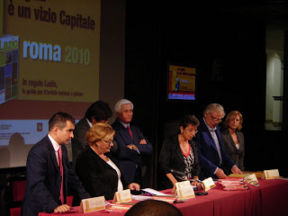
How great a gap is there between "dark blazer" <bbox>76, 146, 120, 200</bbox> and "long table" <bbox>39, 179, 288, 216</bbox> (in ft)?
1.57

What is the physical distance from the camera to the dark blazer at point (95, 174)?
11.7ft

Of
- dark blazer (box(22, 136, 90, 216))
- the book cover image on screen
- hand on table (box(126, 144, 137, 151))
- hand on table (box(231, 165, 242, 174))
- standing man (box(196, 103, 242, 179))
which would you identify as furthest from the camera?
the book cover image on screen

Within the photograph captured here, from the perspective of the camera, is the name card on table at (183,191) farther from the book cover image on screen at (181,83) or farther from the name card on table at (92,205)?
the book cover image on screen at (181,83)

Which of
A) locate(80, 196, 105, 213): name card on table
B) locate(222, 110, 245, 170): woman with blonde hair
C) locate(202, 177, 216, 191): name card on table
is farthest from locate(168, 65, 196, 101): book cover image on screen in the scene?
locate(80, 196, 105, 213): name card on table

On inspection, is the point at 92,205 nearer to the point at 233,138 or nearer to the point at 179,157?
the point at 179,157

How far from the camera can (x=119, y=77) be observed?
6.28m

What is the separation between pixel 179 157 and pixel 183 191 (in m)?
0.90

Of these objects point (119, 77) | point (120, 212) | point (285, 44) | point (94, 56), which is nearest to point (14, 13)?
point (94, 56)

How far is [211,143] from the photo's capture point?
16.5 ft

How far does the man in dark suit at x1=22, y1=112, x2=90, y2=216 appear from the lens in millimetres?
3086

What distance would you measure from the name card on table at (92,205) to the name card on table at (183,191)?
2.27 feet

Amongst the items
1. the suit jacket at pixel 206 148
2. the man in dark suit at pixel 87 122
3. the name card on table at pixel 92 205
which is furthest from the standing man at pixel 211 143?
the name card on table at pixel 92 205

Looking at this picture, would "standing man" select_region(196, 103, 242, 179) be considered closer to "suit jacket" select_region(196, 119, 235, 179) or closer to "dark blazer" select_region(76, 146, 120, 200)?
"suit jacket" select_region(196, 119, 235, 179)

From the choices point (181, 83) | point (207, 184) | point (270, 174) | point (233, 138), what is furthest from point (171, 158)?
point (181, 83)
